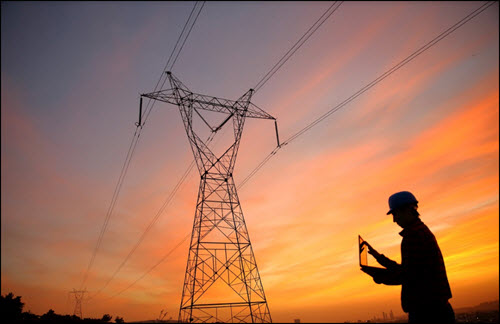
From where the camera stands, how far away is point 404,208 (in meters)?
3.58

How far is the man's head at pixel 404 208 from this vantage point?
3.55 m

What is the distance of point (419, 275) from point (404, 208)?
29.8 inches

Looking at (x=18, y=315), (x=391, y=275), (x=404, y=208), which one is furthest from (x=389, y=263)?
(x=18, y=315)

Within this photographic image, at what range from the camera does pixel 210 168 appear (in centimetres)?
2389

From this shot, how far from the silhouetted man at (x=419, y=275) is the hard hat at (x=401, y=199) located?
2cm

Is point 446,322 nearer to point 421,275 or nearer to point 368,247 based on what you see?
point 421,275

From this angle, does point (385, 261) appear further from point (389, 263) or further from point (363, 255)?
point (363, 255)

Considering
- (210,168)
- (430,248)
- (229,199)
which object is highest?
(210,168)

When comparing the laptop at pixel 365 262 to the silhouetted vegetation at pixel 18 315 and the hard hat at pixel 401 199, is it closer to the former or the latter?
the hard hat at pixel 401 199

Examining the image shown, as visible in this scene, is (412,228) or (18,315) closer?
(412,228)

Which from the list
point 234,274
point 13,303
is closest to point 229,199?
point 234,274

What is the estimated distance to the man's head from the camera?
355 cm

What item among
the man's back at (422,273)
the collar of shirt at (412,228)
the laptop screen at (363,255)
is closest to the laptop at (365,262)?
the laptop screen at (363,255)

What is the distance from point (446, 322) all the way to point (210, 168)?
21459 millimetres
